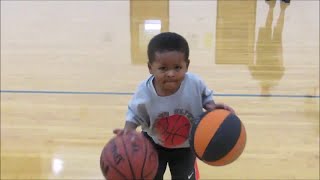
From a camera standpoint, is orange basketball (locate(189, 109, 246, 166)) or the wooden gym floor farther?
the wooden gym floor

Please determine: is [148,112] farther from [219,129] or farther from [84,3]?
[84,3]

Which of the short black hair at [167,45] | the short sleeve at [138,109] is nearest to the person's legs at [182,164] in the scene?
the short sleeve at [138,109]

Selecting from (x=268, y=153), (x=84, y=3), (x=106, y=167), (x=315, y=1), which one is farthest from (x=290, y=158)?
(x=84, y=3)

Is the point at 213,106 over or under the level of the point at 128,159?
over

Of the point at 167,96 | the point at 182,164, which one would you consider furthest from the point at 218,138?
the point at 182,164

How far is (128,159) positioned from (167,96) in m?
0.42

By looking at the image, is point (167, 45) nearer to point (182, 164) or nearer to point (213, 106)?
point (213, 106)

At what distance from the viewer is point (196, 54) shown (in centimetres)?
532

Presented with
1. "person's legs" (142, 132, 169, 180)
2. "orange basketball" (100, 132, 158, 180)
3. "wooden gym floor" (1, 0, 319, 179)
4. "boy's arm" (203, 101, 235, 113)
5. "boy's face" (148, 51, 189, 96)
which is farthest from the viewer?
"wooden gym floor" (1, 0, 319, 179)

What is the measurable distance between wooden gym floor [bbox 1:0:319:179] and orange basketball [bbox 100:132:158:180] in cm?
108

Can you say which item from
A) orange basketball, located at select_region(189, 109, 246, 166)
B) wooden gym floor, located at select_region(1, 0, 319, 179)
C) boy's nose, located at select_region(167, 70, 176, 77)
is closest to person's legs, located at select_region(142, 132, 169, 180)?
orange basketball, located at select_region(189, 109, 246, 166)

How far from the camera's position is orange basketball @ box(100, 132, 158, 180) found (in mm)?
1950

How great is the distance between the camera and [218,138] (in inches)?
81.7

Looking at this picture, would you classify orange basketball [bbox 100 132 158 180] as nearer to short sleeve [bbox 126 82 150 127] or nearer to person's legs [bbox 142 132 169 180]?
short sleeve [bbox 126 82 150 127]
